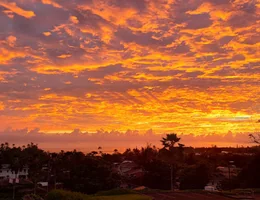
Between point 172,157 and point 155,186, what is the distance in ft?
36.6

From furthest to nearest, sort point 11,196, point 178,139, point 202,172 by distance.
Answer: point 11,196 < point 202,172 < point 178,139

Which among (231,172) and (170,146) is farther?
(231,172)

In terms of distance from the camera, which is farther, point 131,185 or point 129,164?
point 129,164

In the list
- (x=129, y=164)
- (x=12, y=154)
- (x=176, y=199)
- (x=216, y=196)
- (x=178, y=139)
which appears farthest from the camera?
(x=129, y=164)

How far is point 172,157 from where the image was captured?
1686 inches

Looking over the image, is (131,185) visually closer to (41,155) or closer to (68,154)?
(68,154)

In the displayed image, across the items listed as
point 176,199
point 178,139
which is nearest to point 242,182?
point 178,139

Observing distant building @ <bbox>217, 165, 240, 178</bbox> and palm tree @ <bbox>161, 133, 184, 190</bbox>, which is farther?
distant building @ <bbox>217, 165, 240, 178</bbox>

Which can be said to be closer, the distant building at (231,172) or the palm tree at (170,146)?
the palm tree at (170,146)

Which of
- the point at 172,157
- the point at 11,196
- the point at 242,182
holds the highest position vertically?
the point at 172,157

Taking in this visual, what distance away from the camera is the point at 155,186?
51844mm

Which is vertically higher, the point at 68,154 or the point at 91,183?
the point at 68,154

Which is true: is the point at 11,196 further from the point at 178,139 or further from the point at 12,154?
the point at 178,139

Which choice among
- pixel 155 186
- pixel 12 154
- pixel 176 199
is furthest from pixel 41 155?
pixel 176 199
